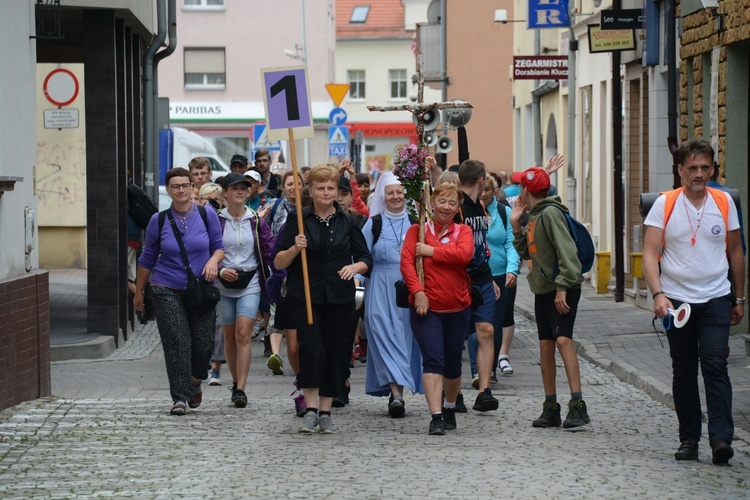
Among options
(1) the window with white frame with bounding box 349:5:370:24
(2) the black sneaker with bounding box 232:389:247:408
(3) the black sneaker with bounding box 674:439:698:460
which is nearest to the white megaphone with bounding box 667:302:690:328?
(3) the black sneaker with bounding box 674:439:698:460

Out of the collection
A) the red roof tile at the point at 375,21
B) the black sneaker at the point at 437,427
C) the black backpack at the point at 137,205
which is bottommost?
the black sneaker at the point at 437,427

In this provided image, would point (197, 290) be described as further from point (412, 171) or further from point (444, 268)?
point (444, 268)

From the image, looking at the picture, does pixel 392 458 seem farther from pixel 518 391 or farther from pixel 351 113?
pixel 351 113

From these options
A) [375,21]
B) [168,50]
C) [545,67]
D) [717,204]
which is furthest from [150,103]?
[375,21]

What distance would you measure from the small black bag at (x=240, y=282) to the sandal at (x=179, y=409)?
122 centimetres

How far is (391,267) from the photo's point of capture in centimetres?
1159

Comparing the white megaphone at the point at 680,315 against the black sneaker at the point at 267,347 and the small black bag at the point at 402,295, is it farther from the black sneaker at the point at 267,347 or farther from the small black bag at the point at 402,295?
the black sneaker at the point at 267,347

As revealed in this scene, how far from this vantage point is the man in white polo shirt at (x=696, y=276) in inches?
355

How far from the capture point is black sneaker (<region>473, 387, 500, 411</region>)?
1127 centimetres

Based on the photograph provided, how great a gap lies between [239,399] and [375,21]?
71.9 meters

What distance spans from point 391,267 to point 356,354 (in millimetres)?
3894

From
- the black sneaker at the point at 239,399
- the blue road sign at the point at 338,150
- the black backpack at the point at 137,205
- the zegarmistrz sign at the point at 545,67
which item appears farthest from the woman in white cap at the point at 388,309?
the blue road sign at the point at 338,150

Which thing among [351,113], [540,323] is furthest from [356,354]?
[351,113]

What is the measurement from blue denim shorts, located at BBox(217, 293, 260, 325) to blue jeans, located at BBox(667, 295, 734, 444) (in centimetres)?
401
